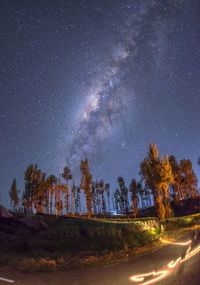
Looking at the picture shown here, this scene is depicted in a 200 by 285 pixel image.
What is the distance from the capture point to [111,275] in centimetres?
568

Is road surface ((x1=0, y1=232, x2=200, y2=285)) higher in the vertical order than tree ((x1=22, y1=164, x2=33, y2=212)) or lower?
lower

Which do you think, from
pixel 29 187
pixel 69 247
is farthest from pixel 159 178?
pixel 29 187

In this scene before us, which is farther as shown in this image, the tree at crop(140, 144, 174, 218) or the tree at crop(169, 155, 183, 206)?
the tree at crop(169, 155, 183, 206)

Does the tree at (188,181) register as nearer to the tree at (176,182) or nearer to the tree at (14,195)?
the tree at (176,182)

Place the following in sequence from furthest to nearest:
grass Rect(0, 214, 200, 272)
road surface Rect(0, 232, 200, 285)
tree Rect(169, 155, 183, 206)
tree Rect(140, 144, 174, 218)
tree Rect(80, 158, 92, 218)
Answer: tree Rect(169, 155, 183, 206) < tree Rect(80, 158, 92, 218) < tree Rect(140, 144, 174, 218) < grass Rect(0, 214, 200, 272) < road surface Rect(0, 232, 200, 285)

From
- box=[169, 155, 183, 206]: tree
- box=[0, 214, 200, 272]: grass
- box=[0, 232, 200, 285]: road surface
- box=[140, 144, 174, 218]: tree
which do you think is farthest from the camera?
box=[169, 155, 183, 206]: tree

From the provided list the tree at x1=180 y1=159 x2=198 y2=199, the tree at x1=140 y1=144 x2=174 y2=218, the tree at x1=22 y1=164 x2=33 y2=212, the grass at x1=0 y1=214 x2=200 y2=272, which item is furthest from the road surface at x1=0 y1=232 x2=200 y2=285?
the tree at x1=180 y1=159 x2=198 y2=199

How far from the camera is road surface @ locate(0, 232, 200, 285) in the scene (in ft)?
16.3

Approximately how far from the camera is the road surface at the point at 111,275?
498cm

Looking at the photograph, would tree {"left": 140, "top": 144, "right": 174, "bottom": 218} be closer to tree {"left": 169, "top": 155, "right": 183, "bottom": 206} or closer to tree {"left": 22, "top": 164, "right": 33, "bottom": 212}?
tree {"left": 169, "top": 155, "right": 183, "bottom": 206}

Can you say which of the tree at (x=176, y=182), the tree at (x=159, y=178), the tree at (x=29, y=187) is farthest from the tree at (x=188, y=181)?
the tree at (x=29, y=187)

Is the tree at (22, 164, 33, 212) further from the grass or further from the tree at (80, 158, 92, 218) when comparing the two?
the grass

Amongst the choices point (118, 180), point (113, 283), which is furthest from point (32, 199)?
point (113, 283)

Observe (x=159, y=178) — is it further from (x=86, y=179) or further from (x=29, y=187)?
(x=29, y=187)
